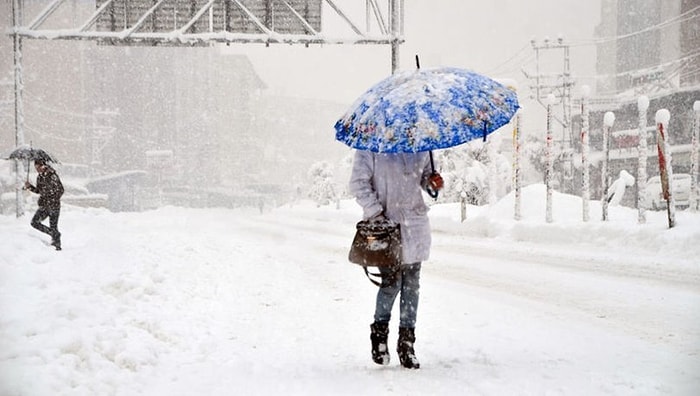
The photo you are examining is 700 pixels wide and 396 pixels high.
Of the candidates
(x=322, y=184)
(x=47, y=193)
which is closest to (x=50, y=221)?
Answer: (x=47, y=193)

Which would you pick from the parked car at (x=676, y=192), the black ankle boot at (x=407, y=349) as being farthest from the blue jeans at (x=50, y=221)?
the parked car at (x=676, y=192)

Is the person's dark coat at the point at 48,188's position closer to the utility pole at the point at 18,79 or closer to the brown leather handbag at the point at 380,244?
the utility pole at the point at 18,79

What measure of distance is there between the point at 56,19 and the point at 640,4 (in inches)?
3763

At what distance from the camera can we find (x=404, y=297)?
14.2ft

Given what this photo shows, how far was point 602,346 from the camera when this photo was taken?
463 cm

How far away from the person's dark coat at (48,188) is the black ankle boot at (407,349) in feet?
32.5

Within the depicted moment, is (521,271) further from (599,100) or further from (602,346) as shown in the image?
(599,100)

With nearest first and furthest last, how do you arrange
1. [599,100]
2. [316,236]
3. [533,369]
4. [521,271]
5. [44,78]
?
[533,369], [521,271], [316,236], [44,78], [599,100]

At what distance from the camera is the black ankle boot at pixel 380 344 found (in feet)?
14.1

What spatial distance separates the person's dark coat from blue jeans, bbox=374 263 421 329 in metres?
9.76

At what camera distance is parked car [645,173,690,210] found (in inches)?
1005

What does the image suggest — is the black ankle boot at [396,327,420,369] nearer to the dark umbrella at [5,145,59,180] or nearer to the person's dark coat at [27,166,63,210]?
the person's dark coat at [27,166,63,210]

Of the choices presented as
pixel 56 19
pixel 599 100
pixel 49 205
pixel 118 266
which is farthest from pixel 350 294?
pixel 599 100

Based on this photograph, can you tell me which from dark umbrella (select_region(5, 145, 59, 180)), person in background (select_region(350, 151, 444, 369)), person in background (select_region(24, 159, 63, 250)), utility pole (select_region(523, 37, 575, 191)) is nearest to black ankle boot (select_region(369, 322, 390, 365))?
person in background (select_region(350, 151, 444, 369))
